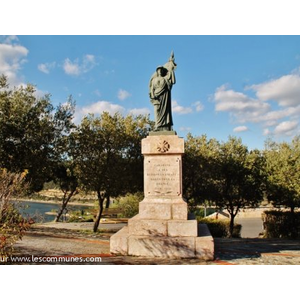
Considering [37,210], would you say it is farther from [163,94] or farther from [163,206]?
[163,94]

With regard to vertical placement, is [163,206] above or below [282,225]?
above

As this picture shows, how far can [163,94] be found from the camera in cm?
916

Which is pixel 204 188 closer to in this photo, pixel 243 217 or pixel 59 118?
pixel 59 118

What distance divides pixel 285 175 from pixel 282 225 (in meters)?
3.39

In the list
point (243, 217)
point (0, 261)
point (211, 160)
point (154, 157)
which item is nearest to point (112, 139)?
point (211, 160)

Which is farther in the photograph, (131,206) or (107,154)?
(131,206)

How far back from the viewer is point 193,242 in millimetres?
7438

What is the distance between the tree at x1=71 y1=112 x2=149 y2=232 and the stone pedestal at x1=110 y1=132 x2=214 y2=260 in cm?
737

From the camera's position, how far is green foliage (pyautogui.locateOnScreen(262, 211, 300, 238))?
1722 cm

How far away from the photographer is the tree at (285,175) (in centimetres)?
1621

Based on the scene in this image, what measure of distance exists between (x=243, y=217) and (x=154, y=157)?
30221mm

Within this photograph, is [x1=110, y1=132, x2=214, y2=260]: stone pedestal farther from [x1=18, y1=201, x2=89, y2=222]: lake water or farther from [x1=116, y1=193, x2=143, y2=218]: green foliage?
[x1=116, y1=193, x2=143, y2=218]: green foliage

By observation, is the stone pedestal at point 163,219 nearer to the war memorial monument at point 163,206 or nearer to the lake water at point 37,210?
the war memorial monument at point 163,206

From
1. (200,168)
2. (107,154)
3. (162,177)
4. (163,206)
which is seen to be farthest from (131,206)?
(163,206)
